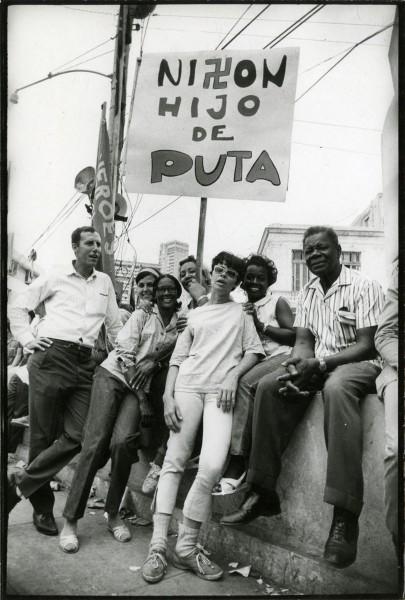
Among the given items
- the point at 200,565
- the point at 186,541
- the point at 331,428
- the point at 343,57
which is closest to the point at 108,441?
the point at 186,541

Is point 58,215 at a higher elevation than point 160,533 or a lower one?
higher

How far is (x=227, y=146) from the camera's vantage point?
3404 mm

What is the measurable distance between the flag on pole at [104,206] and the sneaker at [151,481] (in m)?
1.43

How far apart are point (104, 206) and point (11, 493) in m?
2.08

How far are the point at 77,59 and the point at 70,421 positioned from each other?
238cm

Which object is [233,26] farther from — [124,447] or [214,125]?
[124,447]

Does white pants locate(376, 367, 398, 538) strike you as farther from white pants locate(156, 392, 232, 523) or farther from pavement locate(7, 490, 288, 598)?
white pants locate(156, 392, 232, 523)

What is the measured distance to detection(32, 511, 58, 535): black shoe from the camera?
3359mm

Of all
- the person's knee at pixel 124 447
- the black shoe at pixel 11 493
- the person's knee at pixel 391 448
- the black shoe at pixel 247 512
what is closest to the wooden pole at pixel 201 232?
the person's knee at pixel 124 447

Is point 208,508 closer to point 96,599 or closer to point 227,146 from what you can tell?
point 96,599

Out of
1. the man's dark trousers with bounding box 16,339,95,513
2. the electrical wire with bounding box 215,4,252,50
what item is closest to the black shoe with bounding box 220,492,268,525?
the man's dark trousers with bounding box 16,339,95,513

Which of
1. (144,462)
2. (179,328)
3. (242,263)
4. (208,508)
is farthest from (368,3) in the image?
(144,462)

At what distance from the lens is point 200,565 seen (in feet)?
9.30

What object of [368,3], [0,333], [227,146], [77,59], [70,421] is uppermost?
[368,3]
